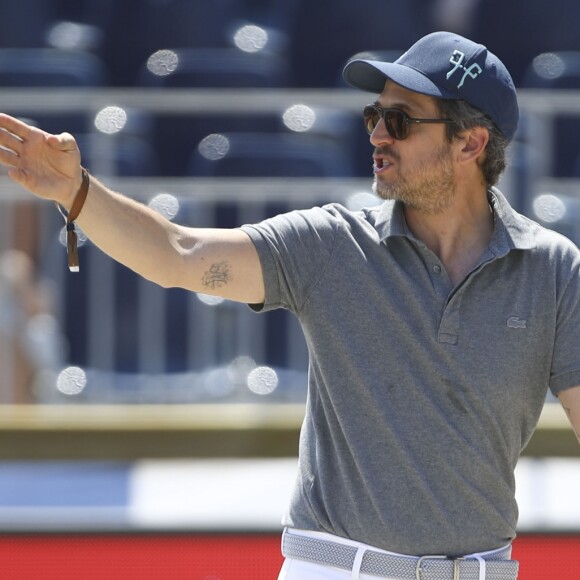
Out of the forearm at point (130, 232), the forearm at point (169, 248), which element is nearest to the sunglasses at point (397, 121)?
the forearm at point (169, 248)

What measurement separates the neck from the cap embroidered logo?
9.4 inches

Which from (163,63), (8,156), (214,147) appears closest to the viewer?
(8,156)

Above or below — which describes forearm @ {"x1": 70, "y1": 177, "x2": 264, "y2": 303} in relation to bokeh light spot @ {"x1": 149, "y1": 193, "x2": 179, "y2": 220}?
above

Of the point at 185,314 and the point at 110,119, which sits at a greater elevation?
the point at 110,119

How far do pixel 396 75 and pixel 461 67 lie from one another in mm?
138

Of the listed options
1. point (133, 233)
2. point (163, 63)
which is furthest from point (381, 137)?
point (163, 63)

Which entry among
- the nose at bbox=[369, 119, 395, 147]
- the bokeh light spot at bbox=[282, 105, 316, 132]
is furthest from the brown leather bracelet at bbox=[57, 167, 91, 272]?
the bokeh light spot at bbox=[282, 105, 316, 132]

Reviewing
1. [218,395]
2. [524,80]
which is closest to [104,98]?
[218,395]

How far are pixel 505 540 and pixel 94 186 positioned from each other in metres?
1.02

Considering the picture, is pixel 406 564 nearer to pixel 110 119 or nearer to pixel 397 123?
pixel 397 123

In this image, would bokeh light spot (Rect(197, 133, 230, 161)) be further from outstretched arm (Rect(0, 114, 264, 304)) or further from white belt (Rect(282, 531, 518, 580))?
white belt (Rect(282, 531, 518, 580))

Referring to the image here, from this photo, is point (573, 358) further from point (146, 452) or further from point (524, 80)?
point (524, 80)

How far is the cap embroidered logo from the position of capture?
2406 mm

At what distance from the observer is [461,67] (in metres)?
2.41
